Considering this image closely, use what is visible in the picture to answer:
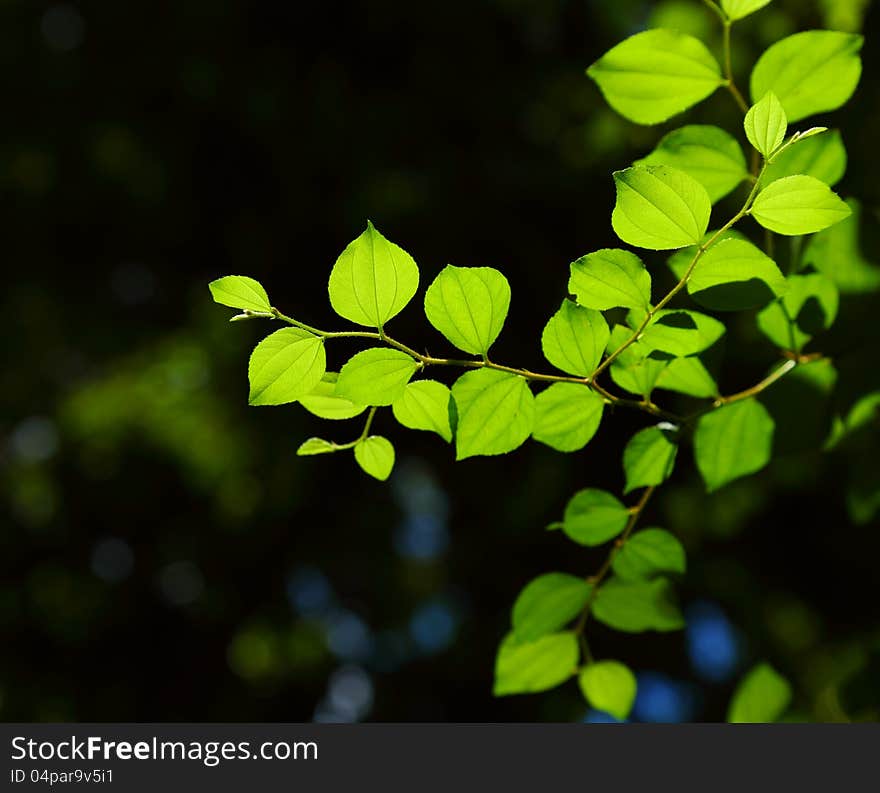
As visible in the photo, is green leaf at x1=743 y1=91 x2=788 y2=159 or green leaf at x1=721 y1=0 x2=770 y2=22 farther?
green leaf at x1=721 y1=0 x2=770 y2=22

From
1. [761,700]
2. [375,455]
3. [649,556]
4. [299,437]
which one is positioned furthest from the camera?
[299,437]

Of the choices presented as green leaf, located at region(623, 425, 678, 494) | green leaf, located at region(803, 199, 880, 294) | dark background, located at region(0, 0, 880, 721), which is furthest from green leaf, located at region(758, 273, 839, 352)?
dark background, located at region(0, 0, 880, 721)

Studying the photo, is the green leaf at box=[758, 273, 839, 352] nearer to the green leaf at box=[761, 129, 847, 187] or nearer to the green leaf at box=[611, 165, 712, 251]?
the green leaf at box=[761, 129, 847, 187]

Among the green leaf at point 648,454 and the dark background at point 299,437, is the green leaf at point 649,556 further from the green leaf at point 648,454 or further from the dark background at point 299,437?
the dark background at point 299,437

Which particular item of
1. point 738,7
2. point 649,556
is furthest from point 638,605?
point 738,7

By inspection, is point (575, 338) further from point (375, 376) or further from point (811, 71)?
point (811, 71)

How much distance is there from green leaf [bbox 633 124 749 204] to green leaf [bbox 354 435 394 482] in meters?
0.25

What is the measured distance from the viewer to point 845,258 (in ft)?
1.86

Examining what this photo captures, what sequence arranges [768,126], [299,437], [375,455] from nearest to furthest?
[768,126]
[375,455]
[299,437]

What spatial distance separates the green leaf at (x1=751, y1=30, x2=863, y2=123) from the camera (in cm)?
51

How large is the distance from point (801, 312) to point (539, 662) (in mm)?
316

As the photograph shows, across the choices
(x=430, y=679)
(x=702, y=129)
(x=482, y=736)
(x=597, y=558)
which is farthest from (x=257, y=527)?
(x=702, y=129)

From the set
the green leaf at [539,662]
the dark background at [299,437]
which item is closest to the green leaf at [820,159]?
the green leaf at [539,662]

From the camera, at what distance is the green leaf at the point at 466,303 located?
393 mm
